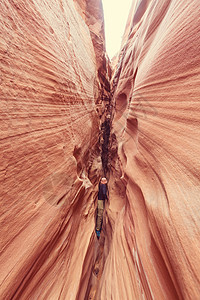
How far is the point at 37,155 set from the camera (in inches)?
40.6

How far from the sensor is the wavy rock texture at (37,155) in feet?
2.64

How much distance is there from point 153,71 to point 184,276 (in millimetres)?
1867

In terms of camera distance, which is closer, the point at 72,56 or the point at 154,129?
the point at 154,129

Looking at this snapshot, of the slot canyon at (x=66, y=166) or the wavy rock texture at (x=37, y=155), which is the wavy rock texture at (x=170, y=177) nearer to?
the slot canyon at (x=66, y=166)

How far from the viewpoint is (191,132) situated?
0.84 meters

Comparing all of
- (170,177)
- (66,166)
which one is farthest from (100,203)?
(170,177)

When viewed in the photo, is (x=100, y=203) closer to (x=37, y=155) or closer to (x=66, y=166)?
(x=66, y=166)

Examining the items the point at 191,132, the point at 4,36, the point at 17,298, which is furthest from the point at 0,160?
the point at 191,132

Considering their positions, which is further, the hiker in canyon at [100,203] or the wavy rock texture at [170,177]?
the hiker in canyon at [100,203]

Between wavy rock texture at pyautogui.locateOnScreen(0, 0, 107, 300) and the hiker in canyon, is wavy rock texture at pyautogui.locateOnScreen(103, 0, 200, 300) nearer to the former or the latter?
wavy rock texture at pyautogui.locateOnScreen(0, 0, 107, 300)

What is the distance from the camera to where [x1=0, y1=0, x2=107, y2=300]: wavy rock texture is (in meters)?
0.80

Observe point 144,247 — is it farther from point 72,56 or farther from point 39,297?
point 72,56

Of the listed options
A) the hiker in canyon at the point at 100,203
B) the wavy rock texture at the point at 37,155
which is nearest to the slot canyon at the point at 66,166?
the wavy rock texture at the point at 37,155

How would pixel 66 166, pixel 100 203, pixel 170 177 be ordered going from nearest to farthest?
pixel 170 177, pixel 66 166, pixel 100 203
